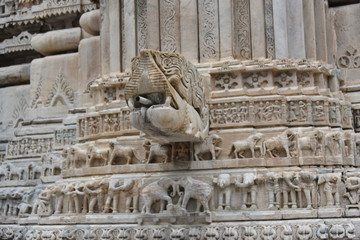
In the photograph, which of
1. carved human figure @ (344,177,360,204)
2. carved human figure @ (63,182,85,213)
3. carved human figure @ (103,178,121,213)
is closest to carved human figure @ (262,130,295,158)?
carved human figure @ (344,177,360,204)

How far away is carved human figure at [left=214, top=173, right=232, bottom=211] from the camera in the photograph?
10031 mm

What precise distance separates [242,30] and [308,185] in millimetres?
2786

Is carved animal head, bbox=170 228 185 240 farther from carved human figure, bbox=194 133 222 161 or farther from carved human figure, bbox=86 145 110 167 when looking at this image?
carved human figure, bbox=86 145 110 167

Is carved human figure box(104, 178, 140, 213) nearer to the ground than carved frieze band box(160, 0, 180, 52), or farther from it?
nearer to the ground

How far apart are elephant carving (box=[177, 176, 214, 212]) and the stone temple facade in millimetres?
16

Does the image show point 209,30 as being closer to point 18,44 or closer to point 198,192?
point 198,192

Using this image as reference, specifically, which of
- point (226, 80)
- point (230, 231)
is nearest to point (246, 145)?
point (226, 80)

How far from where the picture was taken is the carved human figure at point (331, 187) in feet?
32.2

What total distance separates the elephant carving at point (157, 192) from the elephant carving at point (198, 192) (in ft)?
0.78

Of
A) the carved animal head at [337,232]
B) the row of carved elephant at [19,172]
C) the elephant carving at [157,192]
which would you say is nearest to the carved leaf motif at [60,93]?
the row of carved elephant at [19,172]

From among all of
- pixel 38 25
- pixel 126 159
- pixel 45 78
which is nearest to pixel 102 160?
pixel 126 159

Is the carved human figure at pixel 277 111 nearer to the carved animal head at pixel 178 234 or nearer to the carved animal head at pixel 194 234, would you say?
the carved animal head at pixel 194 234

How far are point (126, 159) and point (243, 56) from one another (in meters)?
2.43

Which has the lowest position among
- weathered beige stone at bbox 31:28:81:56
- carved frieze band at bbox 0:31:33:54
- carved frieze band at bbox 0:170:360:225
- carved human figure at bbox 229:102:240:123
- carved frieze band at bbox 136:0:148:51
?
carved frieze band at bbox 0:170:360:225
